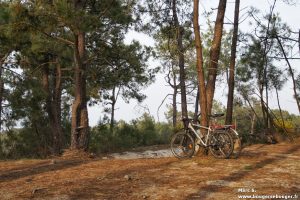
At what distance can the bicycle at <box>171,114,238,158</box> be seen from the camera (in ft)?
24.3

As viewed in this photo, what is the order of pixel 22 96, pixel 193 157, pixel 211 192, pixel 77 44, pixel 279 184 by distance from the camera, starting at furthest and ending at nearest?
pixel 22 96 < pixel 77 44 < pixel 193 157 < pixel 279 184 < pixel 211 192

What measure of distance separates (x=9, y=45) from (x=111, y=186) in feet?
31.6

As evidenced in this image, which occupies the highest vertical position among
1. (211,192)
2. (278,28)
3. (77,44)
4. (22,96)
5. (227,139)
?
(278,28)

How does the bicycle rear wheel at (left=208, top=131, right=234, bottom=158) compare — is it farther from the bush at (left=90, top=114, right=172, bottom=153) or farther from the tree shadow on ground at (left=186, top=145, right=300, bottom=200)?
the bush at (left=90, top=114, right=172, bottom=153)

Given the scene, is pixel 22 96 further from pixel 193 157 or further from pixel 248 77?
pixel 248 77

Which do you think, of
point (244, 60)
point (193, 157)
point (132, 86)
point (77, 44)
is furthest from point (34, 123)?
point (193, 157)

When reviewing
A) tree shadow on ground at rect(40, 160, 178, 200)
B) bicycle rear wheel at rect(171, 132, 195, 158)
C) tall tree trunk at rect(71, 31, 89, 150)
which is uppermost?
tall tree trunk at rect(71, 31, 89, 150)

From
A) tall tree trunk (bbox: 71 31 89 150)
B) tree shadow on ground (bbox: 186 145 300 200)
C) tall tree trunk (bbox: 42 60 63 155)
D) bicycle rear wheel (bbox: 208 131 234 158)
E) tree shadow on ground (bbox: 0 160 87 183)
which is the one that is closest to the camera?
tree shadow on ground (bbox: 186 145 300 200)

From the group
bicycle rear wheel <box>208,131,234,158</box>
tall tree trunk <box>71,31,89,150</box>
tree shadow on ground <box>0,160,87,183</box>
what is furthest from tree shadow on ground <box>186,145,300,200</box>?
tall tree trunk <box>71,31,89,150</box>

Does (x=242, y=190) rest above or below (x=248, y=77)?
below

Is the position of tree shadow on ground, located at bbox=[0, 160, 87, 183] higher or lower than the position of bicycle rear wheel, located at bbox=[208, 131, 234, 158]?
lower

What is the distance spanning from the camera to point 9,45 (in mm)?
13281

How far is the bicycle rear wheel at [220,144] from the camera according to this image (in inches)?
289

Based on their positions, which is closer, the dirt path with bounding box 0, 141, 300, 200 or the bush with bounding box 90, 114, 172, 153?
the dirt path with bounding box 0, 141, 300, 200
